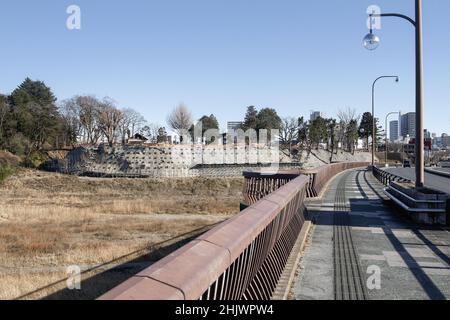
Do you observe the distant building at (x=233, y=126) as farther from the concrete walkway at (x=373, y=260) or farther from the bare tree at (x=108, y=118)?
the concrete walkway at (x=373, y=260)

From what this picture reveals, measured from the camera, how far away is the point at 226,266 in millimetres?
3598

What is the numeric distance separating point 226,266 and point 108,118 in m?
109

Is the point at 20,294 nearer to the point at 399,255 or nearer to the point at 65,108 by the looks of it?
the point at 399,255

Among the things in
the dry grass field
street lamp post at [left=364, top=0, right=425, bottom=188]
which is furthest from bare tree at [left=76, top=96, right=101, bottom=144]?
street lamp post at [left=364, top=0, right=425, bottom=188]

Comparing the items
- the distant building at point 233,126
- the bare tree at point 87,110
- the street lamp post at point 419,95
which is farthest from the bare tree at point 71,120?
the street lamp post at point 419,95

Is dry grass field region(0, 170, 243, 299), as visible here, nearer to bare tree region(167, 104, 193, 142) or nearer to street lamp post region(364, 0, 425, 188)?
street lamp post region(364, 0, 425, 188)

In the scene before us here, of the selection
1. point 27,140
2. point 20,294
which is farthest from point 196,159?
point 20,294

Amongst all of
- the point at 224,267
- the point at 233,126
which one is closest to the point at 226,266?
the point at 224,267

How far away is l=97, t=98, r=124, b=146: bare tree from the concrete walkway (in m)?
100

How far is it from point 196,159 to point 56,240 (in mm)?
60659

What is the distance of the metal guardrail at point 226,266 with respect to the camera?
266cm

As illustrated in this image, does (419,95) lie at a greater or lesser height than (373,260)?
greater

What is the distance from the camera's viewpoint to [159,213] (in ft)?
112

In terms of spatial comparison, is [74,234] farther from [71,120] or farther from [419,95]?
[71,120]
